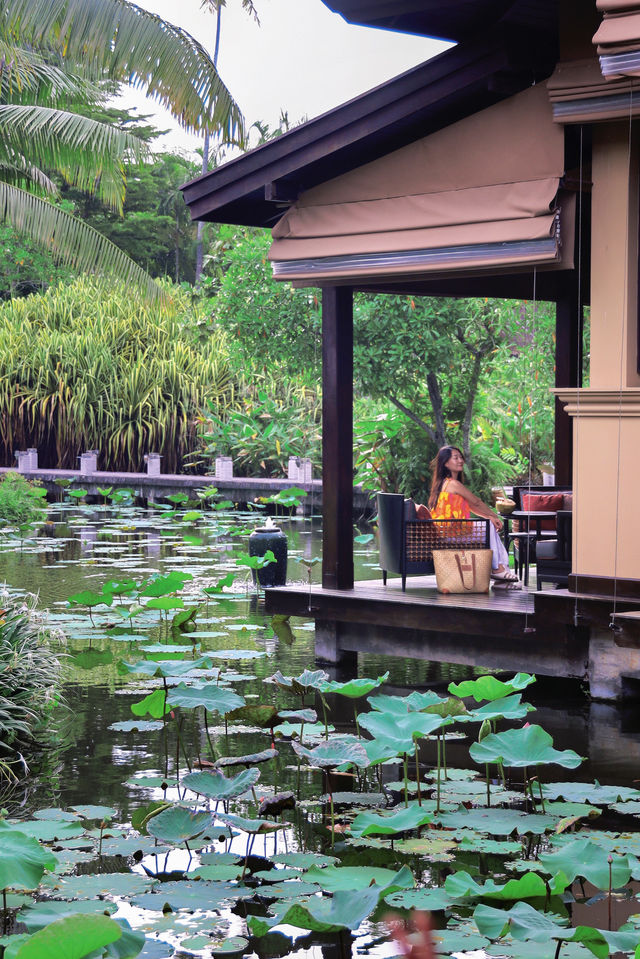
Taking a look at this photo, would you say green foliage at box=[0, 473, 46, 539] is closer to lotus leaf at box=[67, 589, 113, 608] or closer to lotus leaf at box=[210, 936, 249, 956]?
lotus leaf at box=[67, 589, 113, 608]

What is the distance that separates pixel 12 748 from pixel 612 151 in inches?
187

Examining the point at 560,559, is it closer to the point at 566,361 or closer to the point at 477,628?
the point at 477,628

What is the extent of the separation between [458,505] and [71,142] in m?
9.89

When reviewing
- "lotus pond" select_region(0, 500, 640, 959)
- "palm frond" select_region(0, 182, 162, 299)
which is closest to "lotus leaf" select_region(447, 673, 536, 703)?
"lotus pond" select_region(0, 500, 640, 959)

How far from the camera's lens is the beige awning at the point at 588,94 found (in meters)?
7.18

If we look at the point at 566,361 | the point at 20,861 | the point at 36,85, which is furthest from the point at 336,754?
the point at 36,85

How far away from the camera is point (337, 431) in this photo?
897cm

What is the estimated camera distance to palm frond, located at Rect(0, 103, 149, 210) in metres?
16.3

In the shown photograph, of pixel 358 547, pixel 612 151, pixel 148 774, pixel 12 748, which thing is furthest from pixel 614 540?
pixel 358 547

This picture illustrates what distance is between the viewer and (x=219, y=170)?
9125mm

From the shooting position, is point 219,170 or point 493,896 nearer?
point 493,896

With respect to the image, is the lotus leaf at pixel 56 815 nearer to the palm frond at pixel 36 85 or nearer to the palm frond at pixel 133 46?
the palm frond at pixel 133 46

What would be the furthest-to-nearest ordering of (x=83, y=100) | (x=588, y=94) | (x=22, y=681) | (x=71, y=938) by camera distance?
(x=83, y=100) → (x=588, y=94) → (x=22, y=681) → (x=71, y=938)

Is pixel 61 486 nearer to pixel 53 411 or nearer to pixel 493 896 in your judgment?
pixel 53 411
